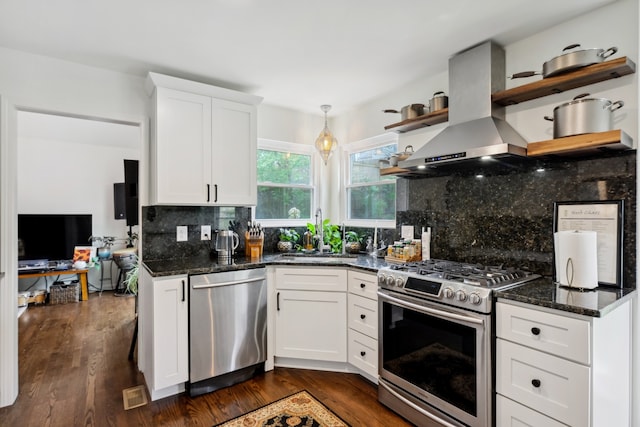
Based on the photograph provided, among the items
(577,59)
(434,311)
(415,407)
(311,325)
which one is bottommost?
(415,407)

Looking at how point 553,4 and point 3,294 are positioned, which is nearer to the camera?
point 553,4

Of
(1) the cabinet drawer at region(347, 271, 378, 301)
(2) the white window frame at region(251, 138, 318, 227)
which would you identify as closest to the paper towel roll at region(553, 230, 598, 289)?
(1) the cabinet drawer at region(347, 271, 378, 301)

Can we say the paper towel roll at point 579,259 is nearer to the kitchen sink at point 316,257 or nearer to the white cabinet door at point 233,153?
the kitchen sink at point 316,257

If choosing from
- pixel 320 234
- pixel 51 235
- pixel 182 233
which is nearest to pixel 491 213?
pixel 320 234

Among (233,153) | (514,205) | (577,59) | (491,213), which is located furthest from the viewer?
(233,153)

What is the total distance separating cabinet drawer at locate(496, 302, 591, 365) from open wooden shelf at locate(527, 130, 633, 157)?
0.85 meters

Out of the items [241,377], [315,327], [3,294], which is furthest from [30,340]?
[315,327]

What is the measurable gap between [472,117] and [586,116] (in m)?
0.66

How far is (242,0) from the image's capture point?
5.81 feet

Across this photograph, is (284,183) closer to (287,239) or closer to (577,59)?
(287,239)

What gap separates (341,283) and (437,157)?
47.3 inches

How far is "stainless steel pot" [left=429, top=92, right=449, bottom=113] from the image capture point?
2496 mm

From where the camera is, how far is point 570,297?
1576 millimetres

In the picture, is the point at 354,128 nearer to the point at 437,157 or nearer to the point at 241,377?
the point at 437,157
